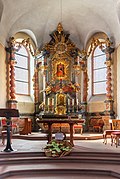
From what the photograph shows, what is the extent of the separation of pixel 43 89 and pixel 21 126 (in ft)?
7.38

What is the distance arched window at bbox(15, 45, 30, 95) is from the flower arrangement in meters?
7.17

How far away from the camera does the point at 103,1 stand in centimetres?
1198

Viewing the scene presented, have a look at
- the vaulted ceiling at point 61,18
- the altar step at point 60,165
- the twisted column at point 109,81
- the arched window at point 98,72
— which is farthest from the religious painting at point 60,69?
the altar step at point 60,165

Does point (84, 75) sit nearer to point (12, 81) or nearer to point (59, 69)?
point (59, 69)

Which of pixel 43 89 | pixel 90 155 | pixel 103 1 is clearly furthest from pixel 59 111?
pixel 90 155

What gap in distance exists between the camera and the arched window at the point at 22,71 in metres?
14.4

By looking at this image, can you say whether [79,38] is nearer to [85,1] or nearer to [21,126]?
[85,1]

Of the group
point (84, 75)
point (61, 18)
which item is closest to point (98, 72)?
point (84, 75)

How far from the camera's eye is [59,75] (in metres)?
14.4

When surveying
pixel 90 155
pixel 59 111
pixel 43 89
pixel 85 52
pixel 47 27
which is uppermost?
pixel 47 27

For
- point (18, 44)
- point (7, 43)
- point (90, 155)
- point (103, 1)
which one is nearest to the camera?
point (90, 155)

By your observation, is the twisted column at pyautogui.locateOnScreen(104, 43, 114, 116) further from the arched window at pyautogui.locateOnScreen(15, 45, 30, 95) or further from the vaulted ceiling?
the arched window at pyautogui.locateOnScreen(15, 45, 30, 95)

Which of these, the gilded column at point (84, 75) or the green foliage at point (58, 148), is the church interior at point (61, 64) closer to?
the gilded column at point (84, 75)

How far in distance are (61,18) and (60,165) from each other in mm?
9181
